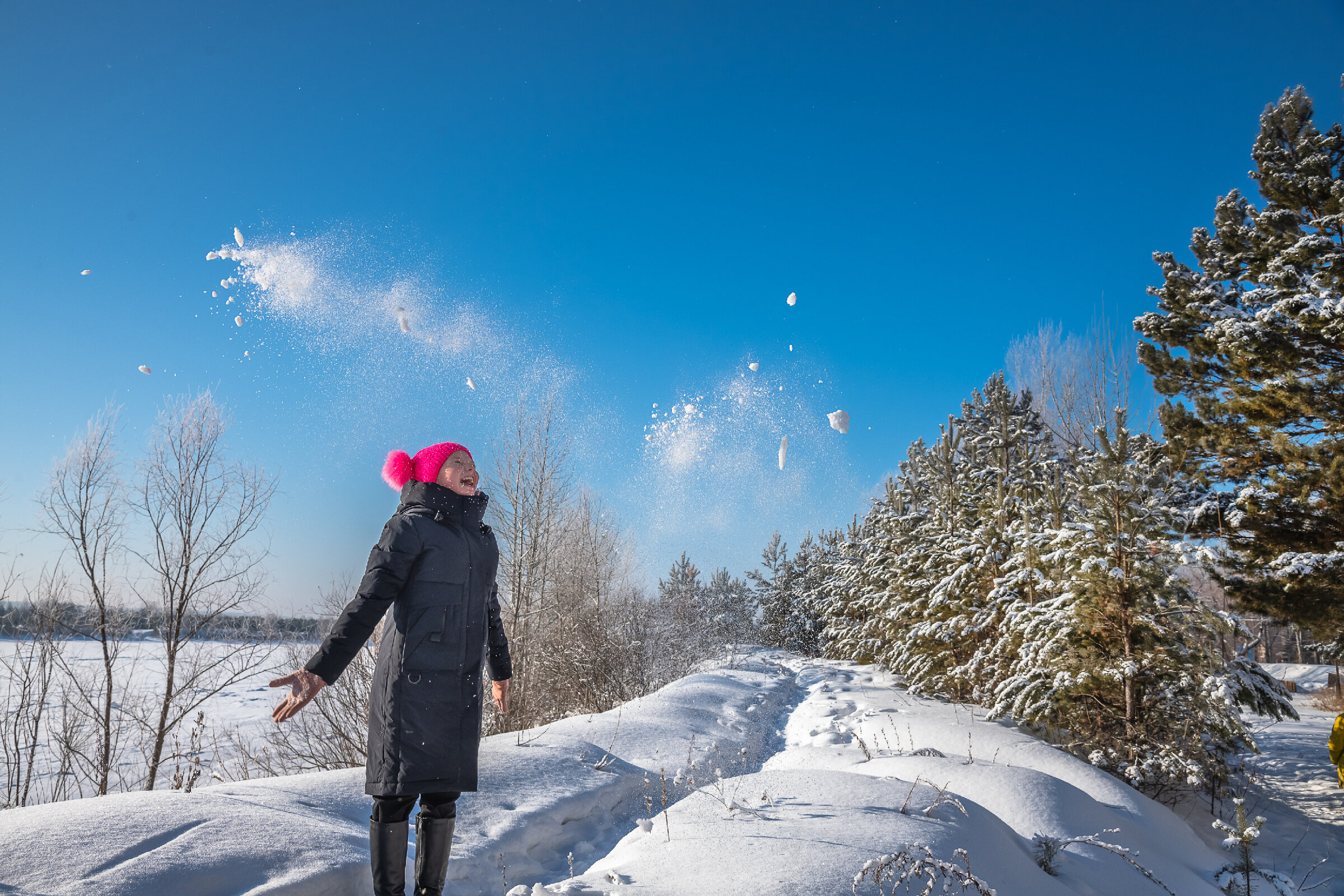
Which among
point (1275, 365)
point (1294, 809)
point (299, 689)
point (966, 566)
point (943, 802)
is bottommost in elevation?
point (1294, 809)

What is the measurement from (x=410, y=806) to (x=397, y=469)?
57.2 inches

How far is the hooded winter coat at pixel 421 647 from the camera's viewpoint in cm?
224

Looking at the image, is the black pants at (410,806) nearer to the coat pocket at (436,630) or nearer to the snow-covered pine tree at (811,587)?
the coat pocket at (436,630)

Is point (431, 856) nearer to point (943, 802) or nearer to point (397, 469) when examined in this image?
point (397, 469)

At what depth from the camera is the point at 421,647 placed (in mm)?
2340

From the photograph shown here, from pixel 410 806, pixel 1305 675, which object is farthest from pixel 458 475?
pixel 1305 675

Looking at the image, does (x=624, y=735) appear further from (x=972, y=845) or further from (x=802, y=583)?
(x=802, y=583)

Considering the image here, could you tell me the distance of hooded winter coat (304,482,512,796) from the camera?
2.24 m

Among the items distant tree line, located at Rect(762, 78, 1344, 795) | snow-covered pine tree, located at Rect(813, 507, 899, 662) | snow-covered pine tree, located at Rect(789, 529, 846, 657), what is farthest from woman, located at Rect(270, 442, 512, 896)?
snow-covered pine tree, located at Rect(789, 529, 846, 657)

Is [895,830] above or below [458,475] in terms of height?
below

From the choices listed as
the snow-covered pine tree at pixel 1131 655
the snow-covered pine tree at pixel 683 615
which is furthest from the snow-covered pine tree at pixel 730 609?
the snow-covered pine tree at pixel 1131 655

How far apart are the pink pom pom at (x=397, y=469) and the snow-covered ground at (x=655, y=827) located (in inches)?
61.3

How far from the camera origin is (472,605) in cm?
252

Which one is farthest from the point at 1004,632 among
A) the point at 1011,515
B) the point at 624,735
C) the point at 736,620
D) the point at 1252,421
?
the point at 736,620
